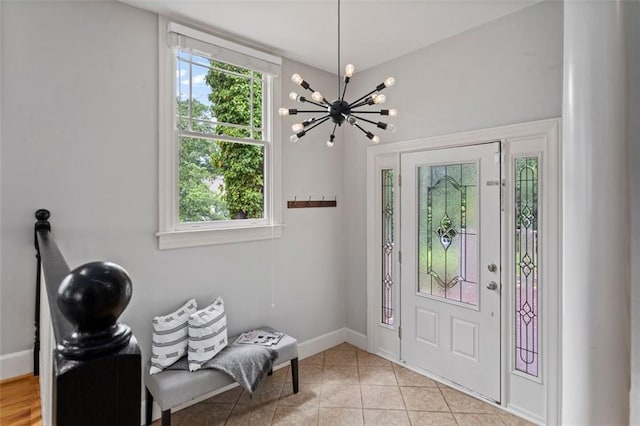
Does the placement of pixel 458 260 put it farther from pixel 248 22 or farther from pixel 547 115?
pixel 248 22

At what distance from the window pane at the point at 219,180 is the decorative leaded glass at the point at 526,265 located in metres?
2.25

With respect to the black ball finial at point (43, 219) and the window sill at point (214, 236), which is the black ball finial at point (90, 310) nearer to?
the black ball finial at point (43, 219)

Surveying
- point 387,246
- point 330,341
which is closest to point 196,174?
point 387,246

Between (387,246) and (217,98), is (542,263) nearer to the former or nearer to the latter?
(387,246)

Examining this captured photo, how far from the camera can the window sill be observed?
2.62 meters

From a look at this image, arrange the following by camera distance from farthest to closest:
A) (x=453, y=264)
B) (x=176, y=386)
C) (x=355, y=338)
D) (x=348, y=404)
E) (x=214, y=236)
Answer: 1. (x=355, y=338)
2. (x=453, y=264)
3. (x=214, y=236)
4. (x=348, y=404)
5. (x=176, y=386)

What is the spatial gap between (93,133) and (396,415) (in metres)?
3.07

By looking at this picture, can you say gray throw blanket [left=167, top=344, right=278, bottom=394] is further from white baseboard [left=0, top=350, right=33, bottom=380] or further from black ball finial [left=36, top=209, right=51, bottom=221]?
black ball finial [left=36, top=209, right=51, bottom=221]

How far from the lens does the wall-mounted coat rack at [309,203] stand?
11.4 ft

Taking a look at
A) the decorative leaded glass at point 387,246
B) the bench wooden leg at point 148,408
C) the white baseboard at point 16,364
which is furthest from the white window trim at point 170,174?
the decorative leaded glass at point 387,246

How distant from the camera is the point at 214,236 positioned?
2.87 m

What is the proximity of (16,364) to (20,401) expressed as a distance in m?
0.47

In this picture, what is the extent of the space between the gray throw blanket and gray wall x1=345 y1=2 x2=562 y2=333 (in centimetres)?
148

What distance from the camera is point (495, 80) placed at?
270cm
